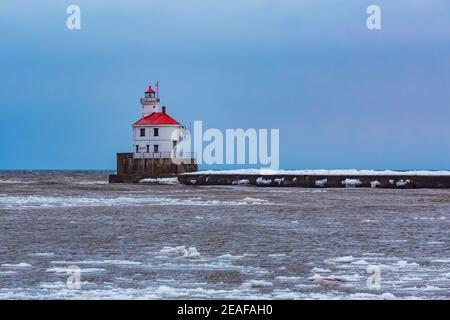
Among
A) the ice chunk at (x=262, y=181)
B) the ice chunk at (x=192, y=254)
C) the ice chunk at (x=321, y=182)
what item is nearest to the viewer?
the ice chunk at (x=192, y=254)

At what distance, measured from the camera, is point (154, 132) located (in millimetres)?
70688

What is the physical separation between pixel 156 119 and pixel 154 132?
104 cm

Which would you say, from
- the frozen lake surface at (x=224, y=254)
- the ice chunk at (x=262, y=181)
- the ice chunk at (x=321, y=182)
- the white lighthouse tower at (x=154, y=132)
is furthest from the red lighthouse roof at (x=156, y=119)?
the frozen lake surface at (x=224, y=254)

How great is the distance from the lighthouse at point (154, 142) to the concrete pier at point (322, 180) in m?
2.57

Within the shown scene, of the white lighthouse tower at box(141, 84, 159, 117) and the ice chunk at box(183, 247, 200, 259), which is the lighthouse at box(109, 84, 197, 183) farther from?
the ice chunk at box(183, 247, 200, 259)

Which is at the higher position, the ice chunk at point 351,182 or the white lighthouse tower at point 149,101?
the white lighthouse tower at point 149,101

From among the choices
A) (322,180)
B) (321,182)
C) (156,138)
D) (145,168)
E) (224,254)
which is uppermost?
(156,138)

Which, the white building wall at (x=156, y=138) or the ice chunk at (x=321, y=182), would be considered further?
the white building wall at (x=156, y=138)

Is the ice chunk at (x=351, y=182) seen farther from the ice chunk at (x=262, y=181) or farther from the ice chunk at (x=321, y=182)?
the ice chunk at (x=262, y=181)

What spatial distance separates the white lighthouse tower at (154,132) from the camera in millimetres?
70250

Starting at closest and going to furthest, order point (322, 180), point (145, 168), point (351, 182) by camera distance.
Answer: point (351, 182)
point (322, 180)
point (145, 168)

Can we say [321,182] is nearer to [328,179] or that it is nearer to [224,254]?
[328,179]

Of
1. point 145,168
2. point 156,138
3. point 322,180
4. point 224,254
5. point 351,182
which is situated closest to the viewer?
point 224,254

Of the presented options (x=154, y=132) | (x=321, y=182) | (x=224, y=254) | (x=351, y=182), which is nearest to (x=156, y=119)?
(x=154, y=132)
